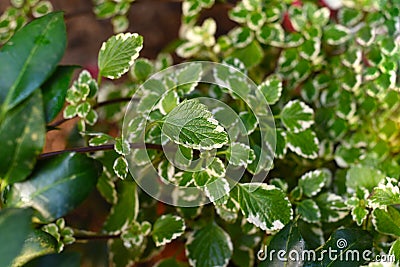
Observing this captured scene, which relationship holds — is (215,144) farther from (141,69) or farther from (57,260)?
(141,69)

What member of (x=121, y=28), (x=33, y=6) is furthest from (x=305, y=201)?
(x=33, y=6)

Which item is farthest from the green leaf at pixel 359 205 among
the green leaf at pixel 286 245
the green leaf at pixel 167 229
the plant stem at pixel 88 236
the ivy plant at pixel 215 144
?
the plant stem at pixel 88 236

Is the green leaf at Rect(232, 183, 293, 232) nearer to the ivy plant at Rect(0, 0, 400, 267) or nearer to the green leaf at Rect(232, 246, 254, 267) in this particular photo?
the ivy plant at Rect(0, 0, 400, 267)

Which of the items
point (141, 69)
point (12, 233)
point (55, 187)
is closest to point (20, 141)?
point (55, 187)

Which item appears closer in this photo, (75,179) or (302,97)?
(75,179)

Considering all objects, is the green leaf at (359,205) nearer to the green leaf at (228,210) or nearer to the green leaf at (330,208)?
the green leaf at (330,208)

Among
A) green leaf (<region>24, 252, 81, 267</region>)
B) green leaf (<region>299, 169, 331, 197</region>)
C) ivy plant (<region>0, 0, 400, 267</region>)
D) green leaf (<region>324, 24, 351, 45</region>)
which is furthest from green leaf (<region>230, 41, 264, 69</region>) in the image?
green leaf (<region>24, 252, 81, 267</region>)

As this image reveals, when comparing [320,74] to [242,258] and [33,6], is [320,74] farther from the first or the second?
[33,6]
